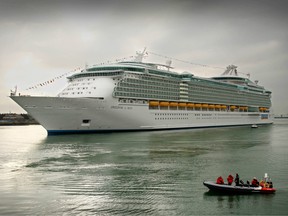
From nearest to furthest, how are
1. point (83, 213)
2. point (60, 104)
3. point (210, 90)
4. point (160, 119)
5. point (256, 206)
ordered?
1. point (83, 213)
2. point (256, 206)
3. point (60, 104)
4. point (160, 119)
5. point (210, 90)

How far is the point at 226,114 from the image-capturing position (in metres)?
101

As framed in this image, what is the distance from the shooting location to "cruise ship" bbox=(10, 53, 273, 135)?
180 feet

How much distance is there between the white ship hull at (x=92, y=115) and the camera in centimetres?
5325

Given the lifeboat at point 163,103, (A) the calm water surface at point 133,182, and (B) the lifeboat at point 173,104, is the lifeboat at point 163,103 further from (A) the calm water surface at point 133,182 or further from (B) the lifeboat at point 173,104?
(A) the calm water surface at point 133,182

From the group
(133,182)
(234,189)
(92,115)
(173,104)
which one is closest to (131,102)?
(92,115)

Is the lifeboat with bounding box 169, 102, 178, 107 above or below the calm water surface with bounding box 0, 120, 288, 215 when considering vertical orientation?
above

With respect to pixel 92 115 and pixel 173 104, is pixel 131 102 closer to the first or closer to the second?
pixel 92 115

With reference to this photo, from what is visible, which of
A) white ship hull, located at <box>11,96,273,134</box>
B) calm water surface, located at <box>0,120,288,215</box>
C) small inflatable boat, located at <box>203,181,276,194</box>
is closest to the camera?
calm water surface, located at <box>0,120,288,215</box>

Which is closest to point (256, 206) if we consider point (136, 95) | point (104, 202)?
point (104, 202)

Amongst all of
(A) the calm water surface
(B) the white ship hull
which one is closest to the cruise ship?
(B) the white ship hull

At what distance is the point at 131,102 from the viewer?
2549 inches

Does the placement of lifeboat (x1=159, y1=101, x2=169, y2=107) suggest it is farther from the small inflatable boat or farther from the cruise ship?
the small inflatable boat

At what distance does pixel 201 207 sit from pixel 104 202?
5569 mm

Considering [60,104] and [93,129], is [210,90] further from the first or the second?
[60,104]
